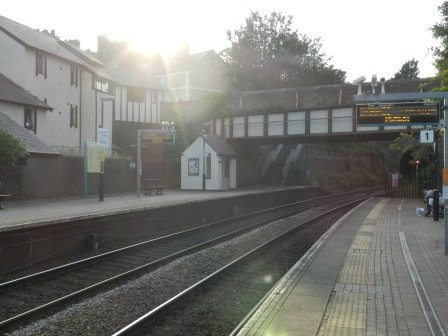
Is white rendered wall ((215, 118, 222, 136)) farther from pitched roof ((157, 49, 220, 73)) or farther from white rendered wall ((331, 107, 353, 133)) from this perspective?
pitched roof ((157, 49, 220, 73))

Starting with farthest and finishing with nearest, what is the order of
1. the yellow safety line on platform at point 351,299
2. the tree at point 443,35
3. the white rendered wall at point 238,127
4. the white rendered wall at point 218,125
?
the white rendered wall at point 218,125, the white rendered wall at point 238,127, the tree at point 443,35, the yellow safety line on platform at point 351,299

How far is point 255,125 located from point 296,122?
3396mm

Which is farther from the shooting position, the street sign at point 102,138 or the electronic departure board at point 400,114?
the street sign at point 102,138

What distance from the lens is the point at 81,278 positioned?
1045cm

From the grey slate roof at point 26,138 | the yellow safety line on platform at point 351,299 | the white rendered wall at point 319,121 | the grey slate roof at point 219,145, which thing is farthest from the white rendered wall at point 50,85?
the yellow safety line on platform at point 351,299

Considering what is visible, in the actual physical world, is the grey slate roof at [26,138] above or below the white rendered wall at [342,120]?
below

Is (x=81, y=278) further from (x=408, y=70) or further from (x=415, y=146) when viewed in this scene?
(x=408, y=70)

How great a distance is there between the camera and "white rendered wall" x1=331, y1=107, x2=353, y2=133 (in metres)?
35.1

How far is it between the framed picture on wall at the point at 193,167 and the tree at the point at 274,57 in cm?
2283

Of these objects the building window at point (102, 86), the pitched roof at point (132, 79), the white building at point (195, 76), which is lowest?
the building window at point (102, 86)

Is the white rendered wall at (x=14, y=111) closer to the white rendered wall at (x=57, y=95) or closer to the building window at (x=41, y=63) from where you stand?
the white rendered wall at (x=57, y=95)

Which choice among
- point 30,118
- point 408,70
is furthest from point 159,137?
point 408,70

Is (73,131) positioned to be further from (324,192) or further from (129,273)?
(129,273)

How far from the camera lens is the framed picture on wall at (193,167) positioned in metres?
35.1
